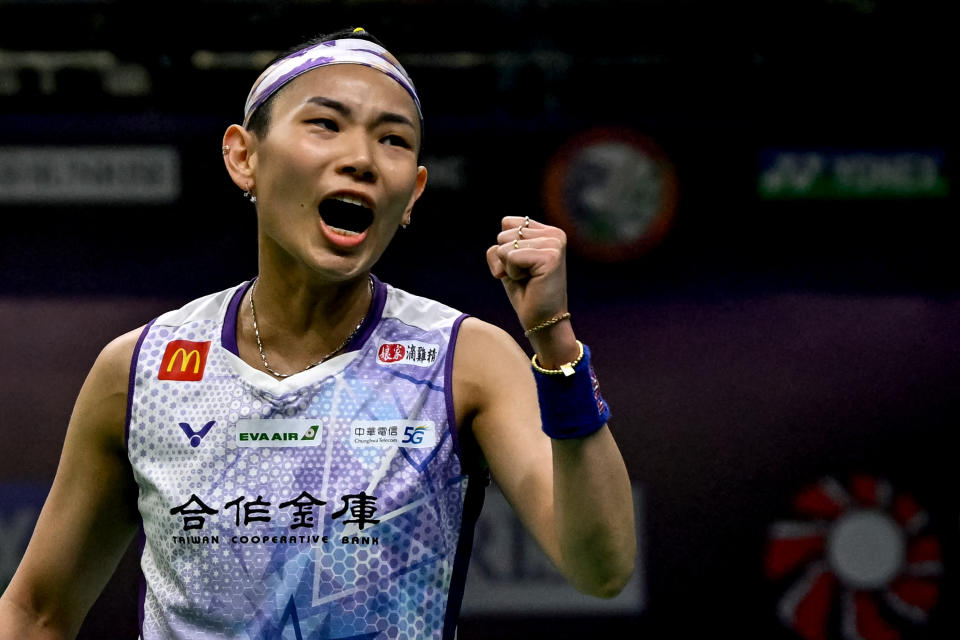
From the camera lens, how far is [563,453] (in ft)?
5.49

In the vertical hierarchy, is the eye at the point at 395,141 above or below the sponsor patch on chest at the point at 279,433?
above

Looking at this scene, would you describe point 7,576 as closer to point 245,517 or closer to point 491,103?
point 491,103

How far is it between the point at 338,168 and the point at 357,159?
0.03 metres

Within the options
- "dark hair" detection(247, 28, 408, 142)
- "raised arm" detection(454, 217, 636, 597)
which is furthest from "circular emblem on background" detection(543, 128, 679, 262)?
"raised arm" detection(454, 217, 636, 597)

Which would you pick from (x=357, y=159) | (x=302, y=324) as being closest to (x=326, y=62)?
(x=357, y=159)

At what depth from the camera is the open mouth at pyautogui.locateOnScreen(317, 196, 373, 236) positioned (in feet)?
6.32

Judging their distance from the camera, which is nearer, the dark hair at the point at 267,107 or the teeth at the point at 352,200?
the teeth at the point at 352,200

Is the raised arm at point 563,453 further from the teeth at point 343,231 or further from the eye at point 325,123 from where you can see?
the eye at point 325,123

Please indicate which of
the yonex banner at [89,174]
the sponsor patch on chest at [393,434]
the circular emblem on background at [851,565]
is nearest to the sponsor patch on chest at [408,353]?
the sponsor patch on chest at [393,434]

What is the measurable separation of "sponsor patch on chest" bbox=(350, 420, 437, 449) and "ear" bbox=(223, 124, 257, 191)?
1.55 feet

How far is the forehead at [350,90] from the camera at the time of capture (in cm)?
197

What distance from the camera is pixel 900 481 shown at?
16.2 ft

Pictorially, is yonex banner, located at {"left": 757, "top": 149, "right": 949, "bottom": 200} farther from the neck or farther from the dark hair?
the neck

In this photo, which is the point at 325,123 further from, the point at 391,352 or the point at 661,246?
the point at 661,246
